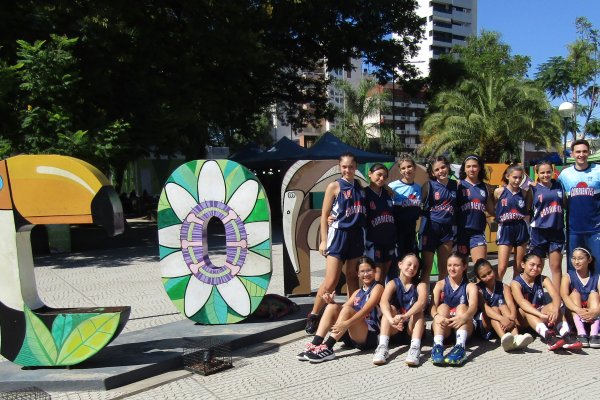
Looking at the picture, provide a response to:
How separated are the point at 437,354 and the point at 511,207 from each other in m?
2.23

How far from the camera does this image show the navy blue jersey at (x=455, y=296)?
4965mm

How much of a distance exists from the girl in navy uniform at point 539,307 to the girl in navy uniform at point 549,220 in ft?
2.30

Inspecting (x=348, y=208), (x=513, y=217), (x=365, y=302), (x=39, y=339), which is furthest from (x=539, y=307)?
(x=39, y=339)

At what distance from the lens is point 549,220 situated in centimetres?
583

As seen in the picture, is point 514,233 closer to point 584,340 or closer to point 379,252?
point 584,340

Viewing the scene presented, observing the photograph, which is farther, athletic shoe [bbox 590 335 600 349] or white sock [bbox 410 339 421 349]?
athletic shoe [bbox 590 335 600 349]

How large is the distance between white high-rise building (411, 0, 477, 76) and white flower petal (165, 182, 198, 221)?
262ft

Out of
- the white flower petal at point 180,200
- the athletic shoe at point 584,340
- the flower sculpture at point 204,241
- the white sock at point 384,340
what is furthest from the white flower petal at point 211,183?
the athletic shoe at point 584,340

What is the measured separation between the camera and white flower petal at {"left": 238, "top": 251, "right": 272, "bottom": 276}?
566 centimetres

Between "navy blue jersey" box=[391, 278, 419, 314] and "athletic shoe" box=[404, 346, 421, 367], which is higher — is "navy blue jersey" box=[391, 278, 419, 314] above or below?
above

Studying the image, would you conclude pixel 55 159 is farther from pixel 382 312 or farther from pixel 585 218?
pixel 585 218

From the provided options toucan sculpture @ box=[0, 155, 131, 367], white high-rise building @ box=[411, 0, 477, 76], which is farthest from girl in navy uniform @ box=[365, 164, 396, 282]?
white high-rise building @ box=[411, 0, 477, 76]

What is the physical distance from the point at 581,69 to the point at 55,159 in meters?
35.6

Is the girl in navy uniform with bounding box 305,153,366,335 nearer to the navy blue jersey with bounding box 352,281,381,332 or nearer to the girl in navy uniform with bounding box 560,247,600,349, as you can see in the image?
the navy blue jersey with bounding box 352,281,381,332
